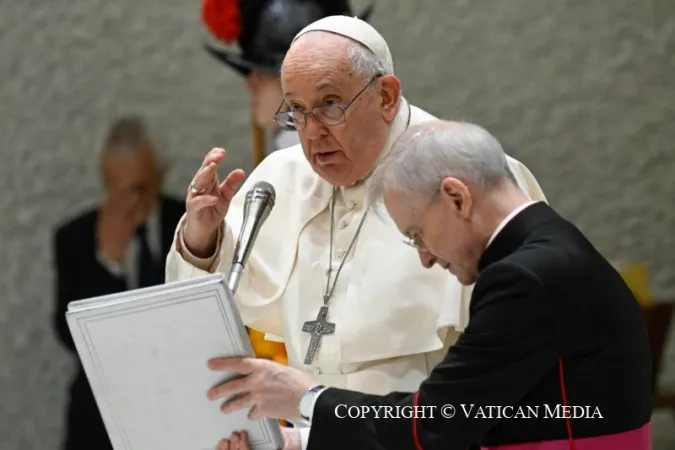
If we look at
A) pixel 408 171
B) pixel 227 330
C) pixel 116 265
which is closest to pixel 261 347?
pixel 116 265

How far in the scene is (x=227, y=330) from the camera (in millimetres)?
2389

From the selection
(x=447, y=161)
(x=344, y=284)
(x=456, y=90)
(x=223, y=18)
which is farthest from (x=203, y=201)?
(x=456, y=90)

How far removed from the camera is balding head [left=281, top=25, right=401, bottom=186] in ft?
9.30

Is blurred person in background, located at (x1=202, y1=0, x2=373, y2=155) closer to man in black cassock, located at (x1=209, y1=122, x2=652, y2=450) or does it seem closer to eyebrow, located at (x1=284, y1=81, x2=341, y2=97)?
eyebrow, located at (x1=284, y1=81, x2=341, y2=97)

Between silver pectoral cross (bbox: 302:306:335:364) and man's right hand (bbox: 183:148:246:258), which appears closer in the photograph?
man's right hand (bbox: 183:148:246:258)

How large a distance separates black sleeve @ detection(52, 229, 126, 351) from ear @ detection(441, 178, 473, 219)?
2.85 m

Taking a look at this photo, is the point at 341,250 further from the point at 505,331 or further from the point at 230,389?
the point at 505,331

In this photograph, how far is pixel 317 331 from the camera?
2916 millimetres

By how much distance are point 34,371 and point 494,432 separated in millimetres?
3396

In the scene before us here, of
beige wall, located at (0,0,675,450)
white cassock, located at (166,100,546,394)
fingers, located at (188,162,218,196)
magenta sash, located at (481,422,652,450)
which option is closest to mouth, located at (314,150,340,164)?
white cassock, located at (166,100,546,394)

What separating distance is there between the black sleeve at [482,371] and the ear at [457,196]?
14cm

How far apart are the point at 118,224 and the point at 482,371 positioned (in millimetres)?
3014

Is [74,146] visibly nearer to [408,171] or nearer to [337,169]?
[337,169]

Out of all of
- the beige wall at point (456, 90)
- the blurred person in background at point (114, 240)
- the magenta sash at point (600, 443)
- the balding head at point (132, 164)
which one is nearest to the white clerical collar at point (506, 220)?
the magenta sash at point (600, 443)
